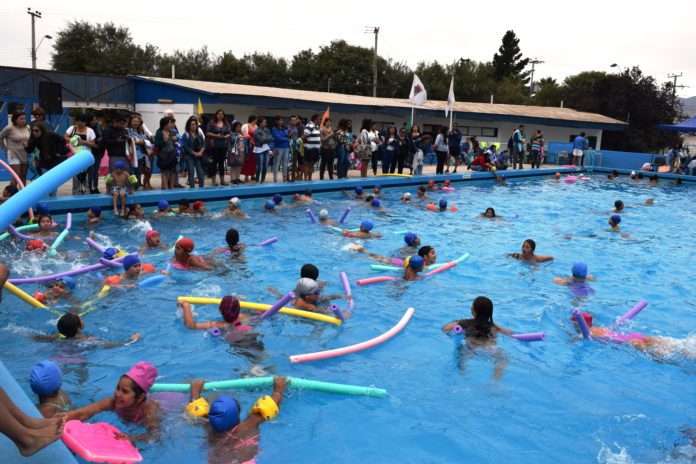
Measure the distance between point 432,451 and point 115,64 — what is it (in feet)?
194

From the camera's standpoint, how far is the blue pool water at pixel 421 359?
5.16 metres

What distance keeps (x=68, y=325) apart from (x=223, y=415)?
2.72 meters

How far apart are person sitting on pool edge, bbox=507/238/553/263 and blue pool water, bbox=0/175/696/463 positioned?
18 cm

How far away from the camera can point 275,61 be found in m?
60.3

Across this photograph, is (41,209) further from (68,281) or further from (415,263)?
(415,263)

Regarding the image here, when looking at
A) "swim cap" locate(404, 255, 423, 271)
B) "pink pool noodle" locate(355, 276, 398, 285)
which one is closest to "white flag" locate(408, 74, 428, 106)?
"swim cap" locate(404, 255, 423, 271)

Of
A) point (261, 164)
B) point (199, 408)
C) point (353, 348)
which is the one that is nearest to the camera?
point (199, 408)

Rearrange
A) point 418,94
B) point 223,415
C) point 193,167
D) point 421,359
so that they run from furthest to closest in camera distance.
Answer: point 418,94, point 193,167, point 421,359, point 223,415

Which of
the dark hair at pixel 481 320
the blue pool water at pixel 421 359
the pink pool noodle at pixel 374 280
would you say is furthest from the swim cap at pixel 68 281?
the dark hair at pixel 481 320

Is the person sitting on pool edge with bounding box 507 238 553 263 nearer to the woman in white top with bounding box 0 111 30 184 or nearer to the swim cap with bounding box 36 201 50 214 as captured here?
the swim cap with bounding box 36 201 50 214

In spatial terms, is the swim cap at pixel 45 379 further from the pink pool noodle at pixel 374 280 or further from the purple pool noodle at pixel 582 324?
the purple pool noodle at pixel 582 324

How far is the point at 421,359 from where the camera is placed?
22.2ft

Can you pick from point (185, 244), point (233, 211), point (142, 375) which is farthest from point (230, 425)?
point (233, 211)

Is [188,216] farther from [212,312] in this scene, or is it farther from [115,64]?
[115,64]
